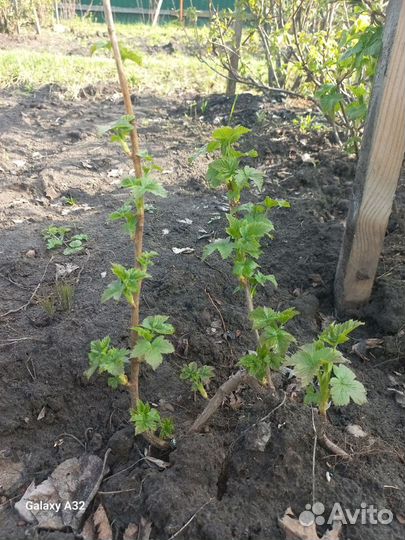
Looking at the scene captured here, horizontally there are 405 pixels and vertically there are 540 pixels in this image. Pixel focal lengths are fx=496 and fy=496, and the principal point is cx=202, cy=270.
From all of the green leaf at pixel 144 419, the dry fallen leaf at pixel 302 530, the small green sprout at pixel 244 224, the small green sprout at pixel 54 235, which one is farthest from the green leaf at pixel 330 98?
the dry fallen leaf at pixel 302 530

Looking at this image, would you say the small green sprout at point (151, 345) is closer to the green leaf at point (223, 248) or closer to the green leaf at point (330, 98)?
the green leaf at point (223, 248)

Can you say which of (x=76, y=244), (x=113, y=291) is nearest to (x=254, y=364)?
(x=113, y=291)

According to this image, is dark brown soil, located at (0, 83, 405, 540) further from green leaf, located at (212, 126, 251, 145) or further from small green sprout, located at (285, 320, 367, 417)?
green leaf, located at (212, 126, 251, 145)

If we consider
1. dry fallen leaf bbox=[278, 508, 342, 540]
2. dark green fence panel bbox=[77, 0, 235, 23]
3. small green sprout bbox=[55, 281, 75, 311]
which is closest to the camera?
dry fallen leaf bbox=[278, 508, 342, 540]

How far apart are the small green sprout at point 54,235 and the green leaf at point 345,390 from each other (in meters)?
2.03

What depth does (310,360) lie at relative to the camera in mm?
1523

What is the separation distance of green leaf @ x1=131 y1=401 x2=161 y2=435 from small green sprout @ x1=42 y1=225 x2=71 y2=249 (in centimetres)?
158

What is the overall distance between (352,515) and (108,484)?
2.68ft

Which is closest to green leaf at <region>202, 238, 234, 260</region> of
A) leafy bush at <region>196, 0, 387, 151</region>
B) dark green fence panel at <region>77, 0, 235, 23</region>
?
leafy bush at <region>196, 0, 387, 151</region>

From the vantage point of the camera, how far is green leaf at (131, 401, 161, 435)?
5.41ft

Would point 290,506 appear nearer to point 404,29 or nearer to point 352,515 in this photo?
point 352,515

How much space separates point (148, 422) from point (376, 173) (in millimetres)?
1390

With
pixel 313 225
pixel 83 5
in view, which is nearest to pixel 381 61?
pixel 313 225

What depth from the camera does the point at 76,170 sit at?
423 cm
